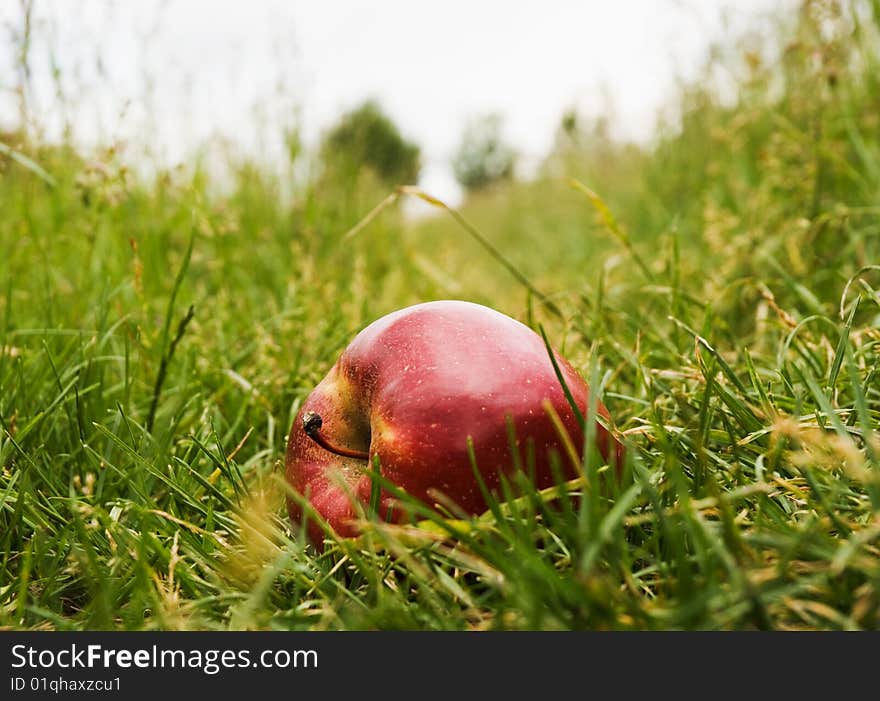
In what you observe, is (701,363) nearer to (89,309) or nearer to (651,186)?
(89,309)

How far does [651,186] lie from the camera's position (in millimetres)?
4129

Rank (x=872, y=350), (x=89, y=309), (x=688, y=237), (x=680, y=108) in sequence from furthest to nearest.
Result: (x=680, y=108), (x=688, y=237), (x=89, y=309), (x=872, y=350)

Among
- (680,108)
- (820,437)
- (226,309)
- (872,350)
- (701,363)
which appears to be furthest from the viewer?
(680,108)

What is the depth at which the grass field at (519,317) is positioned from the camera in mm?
830

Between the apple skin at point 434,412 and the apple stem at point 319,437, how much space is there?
1 centimetres

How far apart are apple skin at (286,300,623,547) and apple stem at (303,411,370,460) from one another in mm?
14

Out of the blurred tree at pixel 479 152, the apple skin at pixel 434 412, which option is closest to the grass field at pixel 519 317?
the apple skin at pixel 434 412

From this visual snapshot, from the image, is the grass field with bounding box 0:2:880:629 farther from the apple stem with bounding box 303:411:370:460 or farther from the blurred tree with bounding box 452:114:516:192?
the blurred tree with bounding box 452:114:516:192

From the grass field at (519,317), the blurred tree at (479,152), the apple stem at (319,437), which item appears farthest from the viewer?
the blurred tree at (479,152)

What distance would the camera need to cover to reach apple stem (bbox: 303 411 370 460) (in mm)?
1142

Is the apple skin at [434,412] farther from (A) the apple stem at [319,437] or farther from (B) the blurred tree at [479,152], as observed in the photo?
(B) the blurred tree at [479,152]

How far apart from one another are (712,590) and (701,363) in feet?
1.78

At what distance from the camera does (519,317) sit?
7.38 feet
